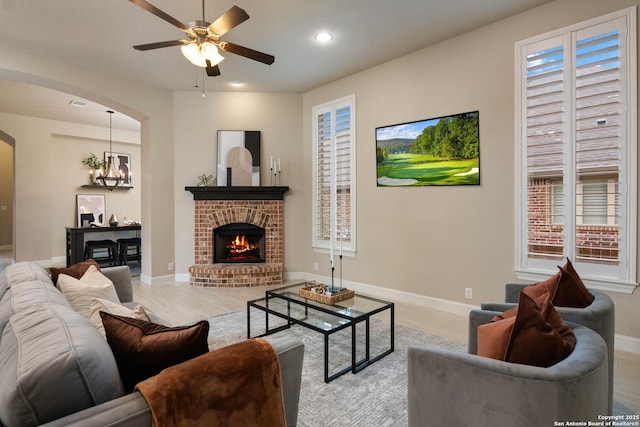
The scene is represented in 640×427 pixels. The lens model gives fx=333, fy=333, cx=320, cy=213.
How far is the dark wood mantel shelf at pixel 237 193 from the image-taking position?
5383 millimetres

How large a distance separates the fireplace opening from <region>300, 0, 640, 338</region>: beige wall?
1.65 metres

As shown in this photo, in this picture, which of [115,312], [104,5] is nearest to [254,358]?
[115,312]

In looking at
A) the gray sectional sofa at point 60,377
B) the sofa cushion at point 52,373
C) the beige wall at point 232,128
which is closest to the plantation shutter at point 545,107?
the gray sectional sofa at point 60,377

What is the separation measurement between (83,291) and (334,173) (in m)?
3.69

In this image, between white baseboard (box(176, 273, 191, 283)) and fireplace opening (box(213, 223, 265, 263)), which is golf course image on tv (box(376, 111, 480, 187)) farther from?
white baseboard (box(176, 273, 191, 283))

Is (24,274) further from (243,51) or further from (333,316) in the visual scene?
(243,51)

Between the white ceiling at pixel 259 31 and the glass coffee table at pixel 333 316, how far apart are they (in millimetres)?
2722

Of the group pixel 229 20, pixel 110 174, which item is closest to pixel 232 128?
pixel 229 20

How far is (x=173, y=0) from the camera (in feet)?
9.92

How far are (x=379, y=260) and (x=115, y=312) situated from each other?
3504 millimetres

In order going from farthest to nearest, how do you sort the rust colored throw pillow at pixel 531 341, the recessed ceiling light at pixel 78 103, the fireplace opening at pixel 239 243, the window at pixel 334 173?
1. the recessed ceiling light at pixel 78 103
2. the fireplace opening at pixel 239 243
3. the window at pixel 334 173
4. the rust colored throw pillow at pixel 531 341

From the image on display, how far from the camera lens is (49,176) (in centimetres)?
728

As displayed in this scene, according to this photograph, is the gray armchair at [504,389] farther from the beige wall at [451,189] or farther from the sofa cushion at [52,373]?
the beige wall at [451,189]

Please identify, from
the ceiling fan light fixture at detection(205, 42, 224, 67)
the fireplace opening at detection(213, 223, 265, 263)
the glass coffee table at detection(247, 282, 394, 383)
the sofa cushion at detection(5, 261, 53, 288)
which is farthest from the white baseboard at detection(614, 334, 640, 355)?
the fireplace opening at detection(213, 223, 265, 263)
